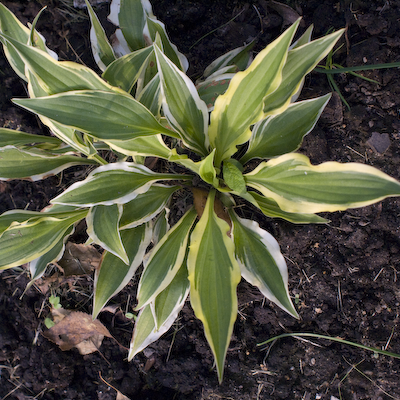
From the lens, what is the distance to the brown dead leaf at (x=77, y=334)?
4.82 feet

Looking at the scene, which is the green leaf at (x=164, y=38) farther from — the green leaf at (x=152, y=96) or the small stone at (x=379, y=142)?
the small stone at (x=379, y=142)

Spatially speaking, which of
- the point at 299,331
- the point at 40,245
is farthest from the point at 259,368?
the point at 40,245

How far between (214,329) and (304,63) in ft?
2.63

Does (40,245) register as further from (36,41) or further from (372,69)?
(372,69)

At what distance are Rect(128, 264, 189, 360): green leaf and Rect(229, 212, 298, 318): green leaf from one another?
8.9 inches

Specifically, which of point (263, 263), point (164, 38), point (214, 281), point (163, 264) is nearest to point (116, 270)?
point (163, 264)

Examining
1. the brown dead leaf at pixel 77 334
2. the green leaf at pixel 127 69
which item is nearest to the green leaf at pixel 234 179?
the green leaf at pixel 127 69

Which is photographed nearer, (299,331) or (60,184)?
(299,331)

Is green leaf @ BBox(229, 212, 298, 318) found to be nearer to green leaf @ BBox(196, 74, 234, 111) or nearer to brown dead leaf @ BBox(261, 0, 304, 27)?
green leaf @ BBox(196, 74, 234, 111)

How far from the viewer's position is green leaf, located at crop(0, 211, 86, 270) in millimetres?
1073

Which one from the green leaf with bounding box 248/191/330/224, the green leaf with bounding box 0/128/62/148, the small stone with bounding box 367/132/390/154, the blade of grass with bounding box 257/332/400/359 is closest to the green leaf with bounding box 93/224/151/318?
the green leaf with bounding box 248/191/330/224

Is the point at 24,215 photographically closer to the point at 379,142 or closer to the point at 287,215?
the point at 287,215

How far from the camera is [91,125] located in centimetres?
94

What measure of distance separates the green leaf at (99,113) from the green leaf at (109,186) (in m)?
0.12
